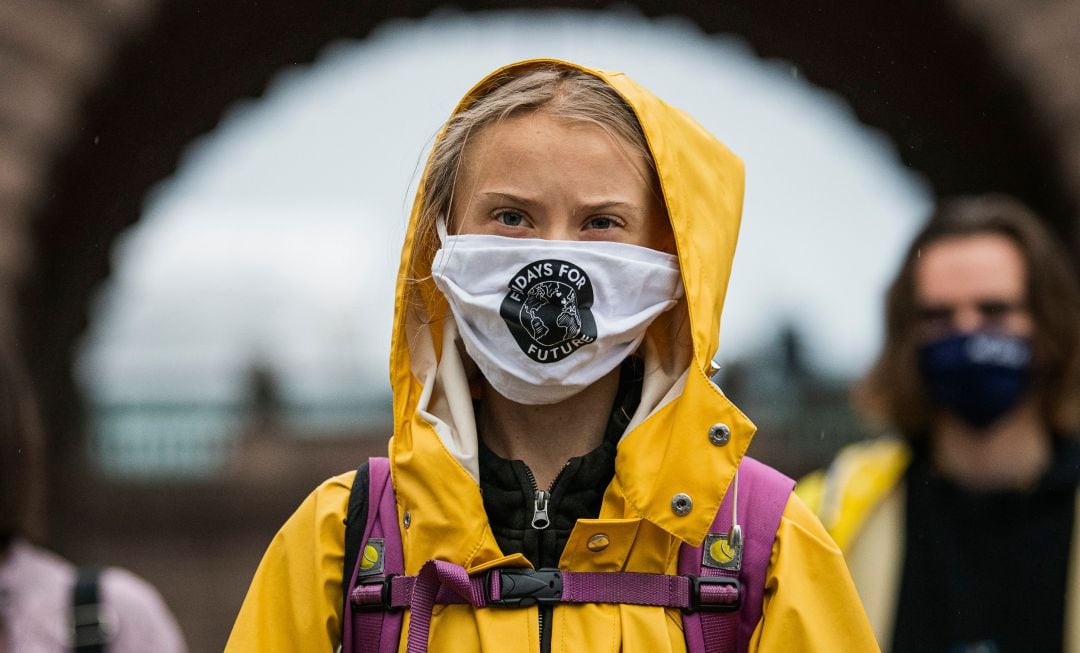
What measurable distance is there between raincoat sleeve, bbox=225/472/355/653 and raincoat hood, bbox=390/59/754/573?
11cm

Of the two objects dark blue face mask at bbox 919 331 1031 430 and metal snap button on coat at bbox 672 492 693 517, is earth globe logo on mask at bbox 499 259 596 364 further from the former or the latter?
dark blue face mask at bbox 919 331 1031 430

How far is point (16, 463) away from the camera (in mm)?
3422

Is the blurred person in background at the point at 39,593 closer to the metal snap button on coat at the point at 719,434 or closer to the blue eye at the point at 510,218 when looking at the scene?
the blue eye at the point at 510,218

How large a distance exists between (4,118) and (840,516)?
26.7ft

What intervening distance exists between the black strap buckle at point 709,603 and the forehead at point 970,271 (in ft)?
5.73

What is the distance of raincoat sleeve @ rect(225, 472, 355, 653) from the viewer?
2.33 m

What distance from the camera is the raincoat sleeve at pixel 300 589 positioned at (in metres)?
2.33

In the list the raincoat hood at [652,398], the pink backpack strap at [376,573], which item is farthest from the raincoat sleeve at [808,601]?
the pink backpack strap at [376,573]

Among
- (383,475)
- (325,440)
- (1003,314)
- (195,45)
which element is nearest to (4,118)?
(195,45)

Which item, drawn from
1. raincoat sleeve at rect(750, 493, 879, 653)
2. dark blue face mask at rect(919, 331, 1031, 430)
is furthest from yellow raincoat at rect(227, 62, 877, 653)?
dark blue face mask at rect(919, 331, 1031, 430)

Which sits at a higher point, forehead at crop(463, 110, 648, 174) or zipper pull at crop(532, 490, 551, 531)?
forehead at crop(463, 110, 648, 174)

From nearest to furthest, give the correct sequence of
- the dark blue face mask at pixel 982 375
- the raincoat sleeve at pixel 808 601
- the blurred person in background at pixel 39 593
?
the raincoat sleeve at pixel 808 601
the blurred person in background at pixel 39 593
the dark blue face mask at pixel 982 375

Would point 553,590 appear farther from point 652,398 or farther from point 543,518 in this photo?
point 652,398

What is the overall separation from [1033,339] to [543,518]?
1881 millimetres
